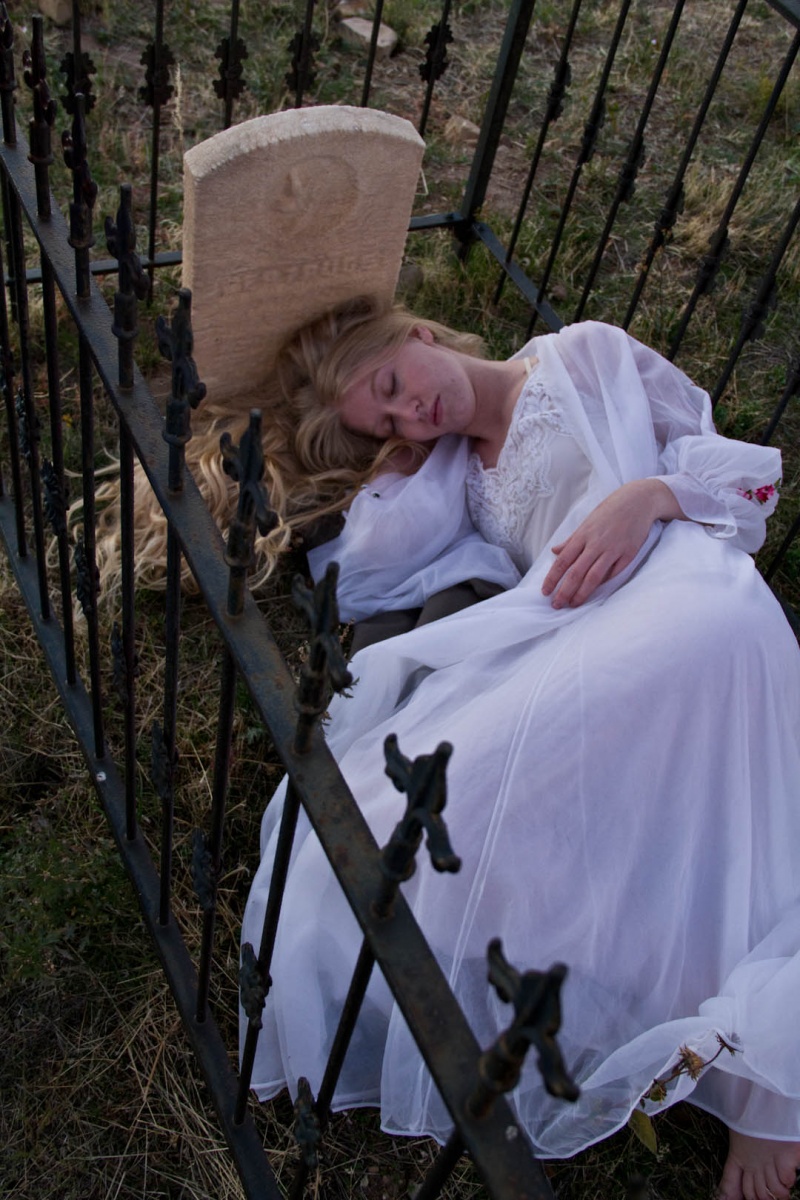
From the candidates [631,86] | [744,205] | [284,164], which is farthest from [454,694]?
[631,86]

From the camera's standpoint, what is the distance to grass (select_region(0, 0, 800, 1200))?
199 cm

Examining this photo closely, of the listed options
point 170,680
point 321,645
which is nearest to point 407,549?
point 170,680

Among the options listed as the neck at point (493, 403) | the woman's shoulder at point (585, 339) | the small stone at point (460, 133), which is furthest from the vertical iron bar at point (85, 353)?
the small stone at point (460, 133)

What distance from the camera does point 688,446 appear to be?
2.61 m

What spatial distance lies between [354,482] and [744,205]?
88.3 inches

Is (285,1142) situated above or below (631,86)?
below


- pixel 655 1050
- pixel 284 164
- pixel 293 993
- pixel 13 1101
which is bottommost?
pixel 13 1101

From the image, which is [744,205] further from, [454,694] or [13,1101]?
[13,1101]

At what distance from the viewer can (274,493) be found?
112 inches

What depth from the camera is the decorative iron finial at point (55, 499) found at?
1.94m

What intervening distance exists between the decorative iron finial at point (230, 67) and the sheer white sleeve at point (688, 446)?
48.0 inches

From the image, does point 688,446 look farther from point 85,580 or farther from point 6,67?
point 6,67

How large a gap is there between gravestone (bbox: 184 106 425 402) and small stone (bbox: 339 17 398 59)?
2177 mm

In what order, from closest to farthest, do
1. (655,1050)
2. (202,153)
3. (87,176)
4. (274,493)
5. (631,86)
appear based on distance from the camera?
(87,176)
(655,1050)
(202,153)
(274,493)
(631,86)
